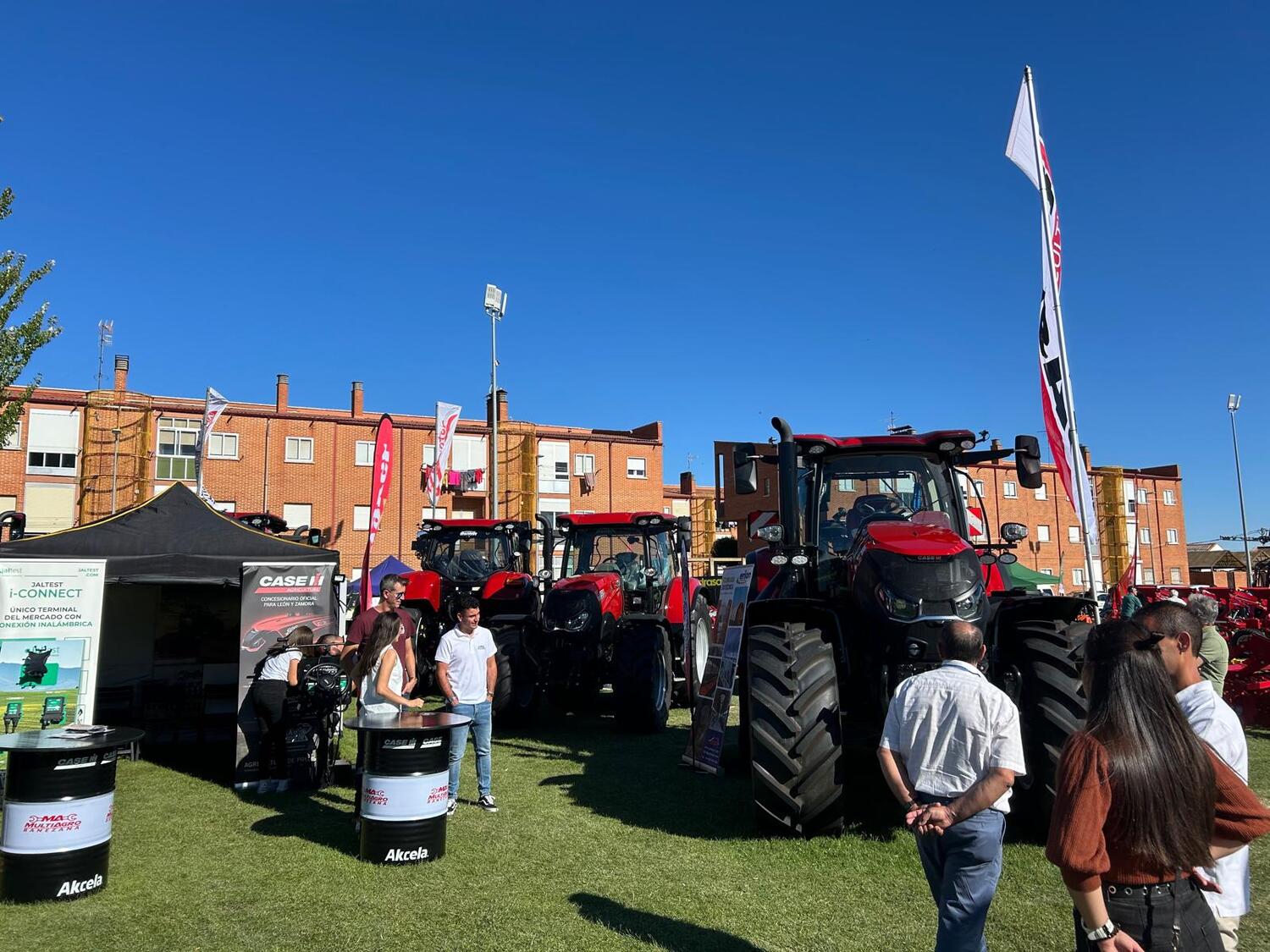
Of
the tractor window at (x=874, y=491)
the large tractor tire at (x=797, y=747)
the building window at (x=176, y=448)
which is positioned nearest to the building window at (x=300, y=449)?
the building window at (x=176, y=448)

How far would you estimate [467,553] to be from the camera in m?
13.5

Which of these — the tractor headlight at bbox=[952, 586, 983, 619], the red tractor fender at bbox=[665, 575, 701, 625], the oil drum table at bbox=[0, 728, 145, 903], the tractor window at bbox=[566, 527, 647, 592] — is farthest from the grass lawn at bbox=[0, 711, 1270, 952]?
the tractor window at bbox=[566, 527, 647, 592]

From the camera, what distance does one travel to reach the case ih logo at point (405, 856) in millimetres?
5332

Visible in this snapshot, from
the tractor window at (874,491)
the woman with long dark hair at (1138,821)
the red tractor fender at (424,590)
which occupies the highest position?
the tractor window at (874,491)

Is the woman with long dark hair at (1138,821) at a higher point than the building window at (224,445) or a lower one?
lower

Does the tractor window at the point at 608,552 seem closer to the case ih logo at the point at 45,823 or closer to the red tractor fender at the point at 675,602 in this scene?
the red tractor fender at the point at 675,602

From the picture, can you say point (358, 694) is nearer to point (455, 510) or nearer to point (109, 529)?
point (109, 529)

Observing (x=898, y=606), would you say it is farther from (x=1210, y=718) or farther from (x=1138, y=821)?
(x=1138, y=821)

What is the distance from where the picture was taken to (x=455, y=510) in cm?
3544

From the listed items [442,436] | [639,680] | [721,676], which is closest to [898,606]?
[721,676]

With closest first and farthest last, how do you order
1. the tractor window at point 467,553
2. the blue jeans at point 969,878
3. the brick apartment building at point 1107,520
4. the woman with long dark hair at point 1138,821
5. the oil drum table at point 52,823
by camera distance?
the woman with long dark hair at point 1138,821 → the blue jeans at point 969,878 → the oil drum table at point 52,823 → the tractor window at point 467,553 → the brick apartment building at point 1107,520

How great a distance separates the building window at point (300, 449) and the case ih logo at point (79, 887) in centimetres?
3017

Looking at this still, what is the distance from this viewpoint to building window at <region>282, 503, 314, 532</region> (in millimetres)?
33156

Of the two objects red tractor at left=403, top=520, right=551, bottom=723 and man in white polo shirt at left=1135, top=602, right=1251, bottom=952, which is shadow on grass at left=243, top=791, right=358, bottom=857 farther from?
man in white polo shirt at left=1135, top=602, right=1251, bottom=952
